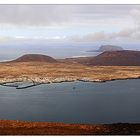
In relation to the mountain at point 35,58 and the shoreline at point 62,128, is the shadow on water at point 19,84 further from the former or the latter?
the shoreline at point 62,128

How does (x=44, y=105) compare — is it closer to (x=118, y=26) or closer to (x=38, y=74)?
(x=38, y=74)

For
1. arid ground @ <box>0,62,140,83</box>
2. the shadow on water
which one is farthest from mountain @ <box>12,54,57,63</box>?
the shadow on water

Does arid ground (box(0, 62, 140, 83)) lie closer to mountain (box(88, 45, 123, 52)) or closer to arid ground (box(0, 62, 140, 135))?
arid ground (box(0, 62, 140, 135))

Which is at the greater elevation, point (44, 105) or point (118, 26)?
point (118, 26)

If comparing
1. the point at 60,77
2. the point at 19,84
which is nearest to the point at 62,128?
the point at 60,77

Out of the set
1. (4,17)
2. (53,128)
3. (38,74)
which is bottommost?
(53,128)

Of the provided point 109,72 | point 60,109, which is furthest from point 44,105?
point 109,72
